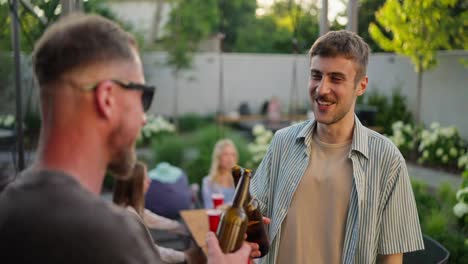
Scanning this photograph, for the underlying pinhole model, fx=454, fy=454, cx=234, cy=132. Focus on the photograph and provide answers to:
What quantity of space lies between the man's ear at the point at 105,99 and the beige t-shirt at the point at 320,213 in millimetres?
1092

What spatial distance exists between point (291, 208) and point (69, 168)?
1139 millimetres

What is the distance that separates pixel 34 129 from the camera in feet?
12.4

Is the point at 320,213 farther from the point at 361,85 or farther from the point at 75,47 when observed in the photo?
the point at 75,47

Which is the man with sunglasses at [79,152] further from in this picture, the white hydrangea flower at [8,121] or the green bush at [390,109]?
the green bush at [390,109]

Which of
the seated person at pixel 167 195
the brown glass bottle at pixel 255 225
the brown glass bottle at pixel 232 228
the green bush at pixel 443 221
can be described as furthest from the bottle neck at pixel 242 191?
the seated person at pixel 167 195

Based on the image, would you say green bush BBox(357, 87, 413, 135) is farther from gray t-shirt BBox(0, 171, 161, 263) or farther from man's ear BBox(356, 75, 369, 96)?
gray t-shirt BBox(0, 171, 161, 263)

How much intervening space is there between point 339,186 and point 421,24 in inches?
109

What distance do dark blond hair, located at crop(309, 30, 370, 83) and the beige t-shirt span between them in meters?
0.34

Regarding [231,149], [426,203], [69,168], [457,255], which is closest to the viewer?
[69,168]

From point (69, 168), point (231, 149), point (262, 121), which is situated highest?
point (69, 168)

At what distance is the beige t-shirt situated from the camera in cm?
181

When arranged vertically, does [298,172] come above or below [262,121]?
above

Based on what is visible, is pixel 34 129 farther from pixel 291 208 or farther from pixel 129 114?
pixel 129 114

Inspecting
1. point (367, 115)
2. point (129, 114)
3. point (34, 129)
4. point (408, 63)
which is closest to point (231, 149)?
point (34, 129)
